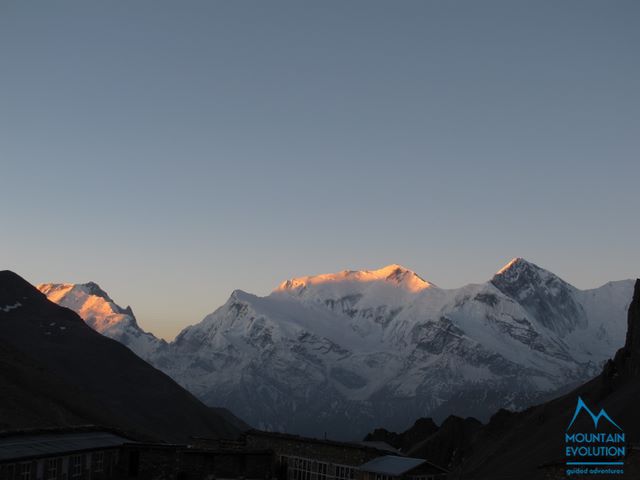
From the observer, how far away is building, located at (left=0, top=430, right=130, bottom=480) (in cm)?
7006

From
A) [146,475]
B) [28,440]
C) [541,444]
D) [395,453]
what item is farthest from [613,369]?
[28,440]

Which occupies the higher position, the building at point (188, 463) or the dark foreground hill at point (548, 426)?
the dark foreground hill at point (548, 426)

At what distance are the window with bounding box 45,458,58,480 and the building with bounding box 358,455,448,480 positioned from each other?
25970 mm

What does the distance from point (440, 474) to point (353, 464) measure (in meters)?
8.11

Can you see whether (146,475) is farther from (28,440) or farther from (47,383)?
(47,383)

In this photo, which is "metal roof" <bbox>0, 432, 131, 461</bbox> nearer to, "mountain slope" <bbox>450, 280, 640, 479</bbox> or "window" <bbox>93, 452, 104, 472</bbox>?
"window" <bbox>93, 452, 104, 472</bbox>

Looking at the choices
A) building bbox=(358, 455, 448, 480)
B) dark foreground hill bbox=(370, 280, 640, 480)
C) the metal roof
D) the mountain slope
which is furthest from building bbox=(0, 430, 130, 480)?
the mountain slope

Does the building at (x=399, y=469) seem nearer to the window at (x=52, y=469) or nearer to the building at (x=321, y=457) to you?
the building at (x=321, y=457)

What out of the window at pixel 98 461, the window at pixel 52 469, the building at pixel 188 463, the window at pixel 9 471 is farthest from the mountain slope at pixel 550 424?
the window at pixel 9 471

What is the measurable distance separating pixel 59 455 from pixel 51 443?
3.09 metres

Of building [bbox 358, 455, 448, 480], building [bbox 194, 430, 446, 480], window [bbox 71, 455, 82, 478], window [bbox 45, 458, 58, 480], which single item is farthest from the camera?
building [bbox 194, 430, 446, 480]

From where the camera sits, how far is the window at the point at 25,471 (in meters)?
70.1

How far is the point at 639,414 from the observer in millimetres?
140625

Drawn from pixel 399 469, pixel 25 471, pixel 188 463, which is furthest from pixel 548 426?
pixel 25 471
